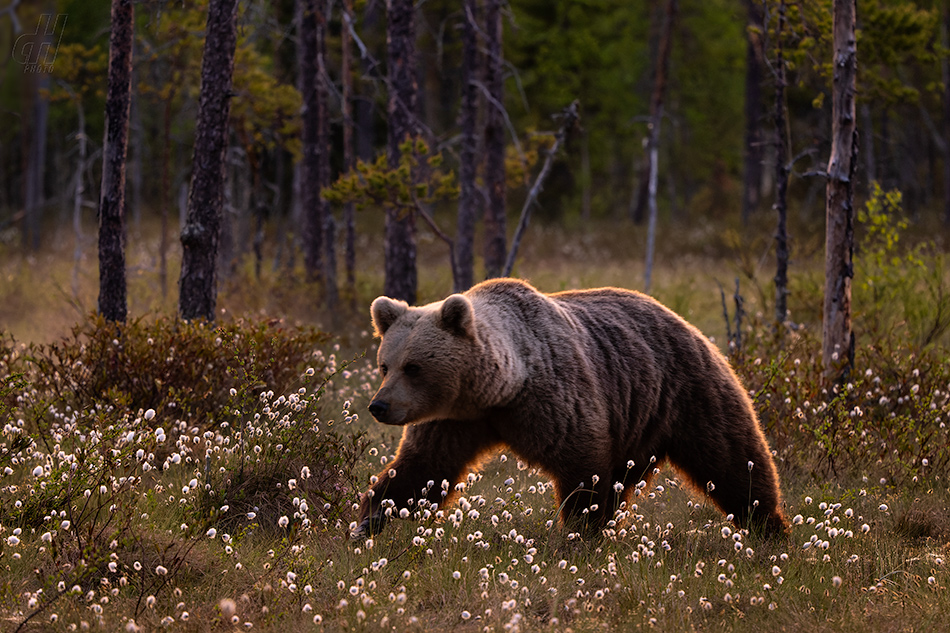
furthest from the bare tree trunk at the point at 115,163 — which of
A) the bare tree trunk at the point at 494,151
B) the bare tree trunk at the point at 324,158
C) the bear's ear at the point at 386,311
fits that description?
the bare tree trunk at the point at 494,151

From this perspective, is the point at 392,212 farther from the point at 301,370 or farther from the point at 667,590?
the point at 667,590

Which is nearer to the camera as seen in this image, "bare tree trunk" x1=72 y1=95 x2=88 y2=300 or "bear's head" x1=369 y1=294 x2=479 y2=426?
"bear's head" x1=369 y1=294 x2=479 y2=426

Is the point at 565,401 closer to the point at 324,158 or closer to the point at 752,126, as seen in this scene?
the point at 324,158

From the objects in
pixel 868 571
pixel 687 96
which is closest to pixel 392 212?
pixel 868 571


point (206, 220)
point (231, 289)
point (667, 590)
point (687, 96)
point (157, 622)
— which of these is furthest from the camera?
point (687, 96)

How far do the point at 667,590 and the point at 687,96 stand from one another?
38105 millimetres

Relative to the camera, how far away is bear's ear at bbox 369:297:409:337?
5.02 meters

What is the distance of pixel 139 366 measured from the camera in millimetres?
7020

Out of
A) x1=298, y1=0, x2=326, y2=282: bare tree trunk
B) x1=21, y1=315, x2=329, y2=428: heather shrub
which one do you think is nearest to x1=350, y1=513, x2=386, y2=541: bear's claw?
x1=21, y1=315, x2=329, y2=428: heather shrub

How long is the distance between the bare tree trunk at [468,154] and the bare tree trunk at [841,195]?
6469mm

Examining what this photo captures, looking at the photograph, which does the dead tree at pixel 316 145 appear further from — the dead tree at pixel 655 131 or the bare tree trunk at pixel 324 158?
the dead tree at pixel 655 131

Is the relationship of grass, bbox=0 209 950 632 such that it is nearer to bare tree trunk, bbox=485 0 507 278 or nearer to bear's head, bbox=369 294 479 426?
bear's head, bbox=369 294 479 426

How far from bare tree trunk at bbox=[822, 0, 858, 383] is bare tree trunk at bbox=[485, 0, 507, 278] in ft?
20.7

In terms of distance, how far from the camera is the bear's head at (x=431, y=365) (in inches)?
183
